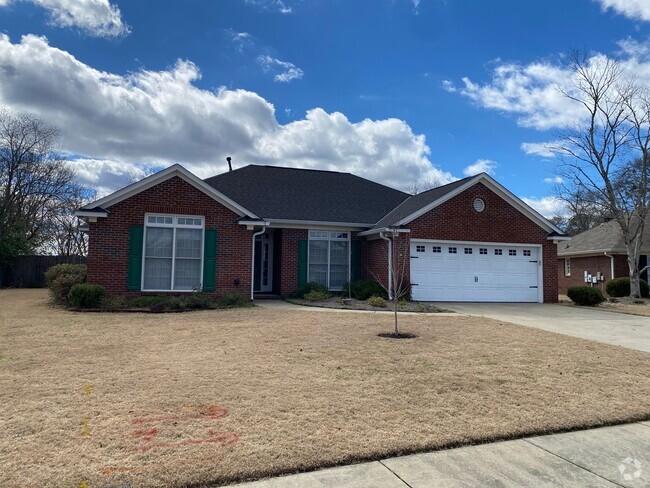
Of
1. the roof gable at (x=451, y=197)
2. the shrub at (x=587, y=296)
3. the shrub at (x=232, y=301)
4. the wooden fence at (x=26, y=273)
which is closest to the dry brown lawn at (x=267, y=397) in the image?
the shrub at (x=232, y=301)

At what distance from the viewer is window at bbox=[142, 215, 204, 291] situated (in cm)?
1358

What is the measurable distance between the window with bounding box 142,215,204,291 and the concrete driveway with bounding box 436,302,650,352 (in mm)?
8390

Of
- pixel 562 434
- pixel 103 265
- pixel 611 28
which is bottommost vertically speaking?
pixel 562 434

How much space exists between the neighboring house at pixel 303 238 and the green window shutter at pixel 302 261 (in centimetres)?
4

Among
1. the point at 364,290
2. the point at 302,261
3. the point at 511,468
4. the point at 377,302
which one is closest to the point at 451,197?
the point at 364,290

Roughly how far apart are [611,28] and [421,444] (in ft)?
50.2

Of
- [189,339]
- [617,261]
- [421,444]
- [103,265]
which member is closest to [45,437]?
[421,444]

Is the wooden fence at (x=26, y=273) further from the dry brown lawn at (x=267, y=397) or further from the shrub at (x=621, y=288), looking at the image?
the shrub at (x=621, y=288)

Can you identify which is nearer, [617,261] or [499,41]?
[499,41]

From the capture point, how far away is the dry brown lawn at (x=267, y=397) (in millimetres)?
3350

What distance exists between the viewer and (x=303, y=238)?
16922 mm

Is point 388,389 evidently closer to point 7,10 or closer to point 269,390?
point 269,390

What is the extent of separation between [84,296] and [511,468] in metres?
11.5

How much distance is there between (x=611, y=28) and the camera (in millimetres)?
13664
